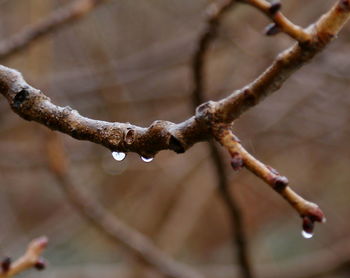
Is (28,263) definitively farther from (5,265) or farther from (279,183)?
(279,183)

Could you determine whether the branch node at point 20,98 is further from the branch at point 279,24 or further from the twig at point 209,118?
the branch at point 279,24

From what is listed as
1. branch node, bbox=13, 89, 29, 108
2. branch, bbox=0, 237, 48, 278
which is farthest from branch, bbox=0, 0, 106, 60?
branch node, bbox=13, 89, 29, 108

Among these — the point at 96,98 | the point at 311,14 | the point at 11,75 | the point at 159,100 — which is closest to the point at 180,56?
the point at 159,100

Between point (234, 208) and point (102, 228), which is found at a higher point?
point (102, 228)

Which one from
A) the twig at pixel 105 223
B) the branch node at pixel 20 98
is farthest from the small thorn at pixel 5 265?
the twig at pixel 105 223

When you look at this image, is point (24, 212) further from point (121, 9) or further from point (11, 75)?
point (11, 75)

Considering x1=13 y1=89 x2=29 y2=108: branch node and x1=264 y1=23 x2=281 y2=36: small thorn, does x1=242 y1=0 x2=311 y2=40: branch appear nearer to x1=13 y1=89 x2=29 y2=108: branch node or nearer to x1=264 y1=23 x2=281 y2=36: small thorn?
x1=264 y1=23 x2=281 y2=36: small thorn
